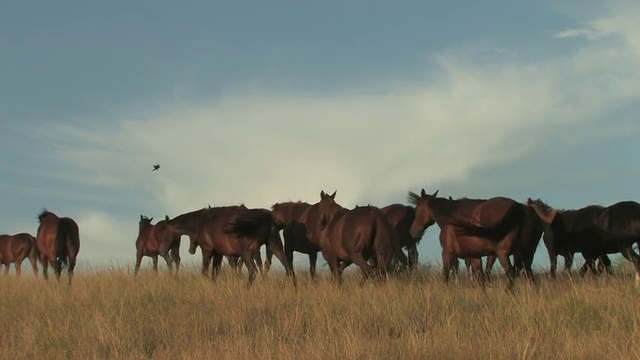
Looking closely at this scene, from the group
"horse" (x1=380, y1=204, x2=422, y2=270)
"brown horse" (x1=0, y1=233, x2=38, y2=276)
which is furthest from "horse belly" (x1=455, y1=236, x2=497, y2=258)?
"brown horse" (x1=0, y1=233, x2=38, y2=276)

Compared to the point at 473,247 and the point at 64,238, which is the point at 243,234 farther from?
the point at 64,238

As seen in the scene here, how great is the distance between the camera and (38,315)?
1287 cm

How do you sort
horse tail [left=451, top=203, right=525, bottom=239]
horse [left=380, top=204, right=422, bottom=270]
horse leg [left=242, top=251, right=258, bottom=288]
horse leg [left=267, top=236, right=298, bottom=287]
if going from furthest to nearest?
horse [left=380, top=204, right=422, bottom=270] < horse leg [left=267, top=236, right=298, bottom=287] < horse leg [left=242, top=251, right=258, bottom=288] < horse tail [left=451, top=203, right=525, bottom=239]

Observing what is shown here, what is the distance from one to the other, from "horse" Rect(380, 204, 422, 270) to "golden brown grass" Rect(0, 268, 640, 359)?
89.5 inches

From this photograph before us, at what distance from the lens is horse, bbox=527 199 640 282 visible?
634 inches

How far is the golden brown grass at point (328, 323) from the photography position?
8734 millimetres

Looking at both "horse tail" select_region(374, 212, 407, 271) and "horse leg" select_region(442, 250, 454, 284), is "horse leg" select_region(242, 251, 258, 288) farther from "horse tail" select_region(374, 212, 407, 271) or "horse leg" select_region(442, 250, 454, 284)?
"horse leg" select_region(442, 250, 454, 284)

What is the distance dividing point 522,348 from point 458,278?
6625mm

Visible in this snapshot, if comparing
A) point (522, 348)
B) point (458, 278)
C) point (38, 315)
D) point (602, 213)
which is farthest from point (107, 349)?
point (602, 213)

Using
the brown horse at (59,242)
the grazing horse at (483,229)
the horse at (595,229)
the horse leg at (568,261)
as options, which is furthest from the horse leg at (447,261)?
the brown horse at (59,242)

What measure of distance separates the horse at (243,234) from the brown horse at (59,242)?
4516 mm

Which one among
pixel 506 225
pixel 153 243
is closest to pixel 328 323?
pixel 506 225

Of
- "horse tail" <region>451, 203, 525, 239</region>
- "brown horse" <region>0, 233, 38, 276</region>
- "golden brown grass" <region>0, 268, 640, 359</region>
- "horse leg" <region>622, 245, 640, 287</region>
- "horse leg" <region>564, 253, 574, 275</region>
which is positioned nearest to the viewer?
"golden brown grass" <region>0, 268, 640, 359</region>

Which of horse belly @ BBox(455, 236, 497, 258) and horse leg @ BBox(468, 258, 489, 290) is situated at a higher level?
horse belly @ BBox(455, 236, 497, 258)
